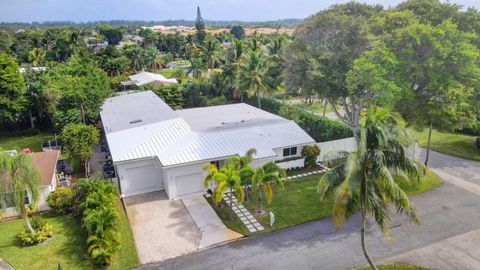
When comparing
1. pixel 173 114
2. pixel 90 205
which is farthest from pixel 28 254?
pixel 173 114

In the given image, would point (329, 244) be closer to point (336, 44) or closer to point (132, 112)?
point (336, 44)

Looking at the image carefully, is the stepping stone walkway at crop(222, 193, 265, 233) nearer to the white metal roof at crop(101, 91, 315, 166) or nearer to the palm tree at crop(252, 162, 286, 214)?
the palm tree at crop(252, 162, 286, 214)

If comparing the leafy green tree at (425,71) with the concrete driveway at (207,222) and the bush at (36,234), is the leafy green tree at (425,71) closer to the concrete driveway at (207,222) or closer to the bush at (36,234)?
the concrete driveway at (207,222)

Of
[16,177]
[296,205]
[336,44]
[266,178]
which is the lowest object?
[296,205]

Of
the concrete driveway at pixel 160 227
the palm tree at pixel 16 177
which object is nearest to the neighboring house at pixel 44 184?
the palm tree at pixel 16 177

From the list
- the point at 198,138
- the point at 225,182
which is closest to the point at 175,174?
the point at 198,138

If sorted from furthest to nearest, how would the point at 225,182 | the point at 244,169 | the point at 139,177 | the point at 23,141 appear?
the point at 23,141
the point at 139,177
the point at 244,169
the point at 225,182

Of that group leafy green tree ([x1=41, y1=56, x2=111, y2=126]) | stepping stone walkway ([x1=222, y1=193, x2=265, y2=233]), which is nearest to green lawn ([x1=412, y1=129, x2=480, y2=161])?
stepping stone walkway ([x1=222, y1=193, x2=265, y2=233])
